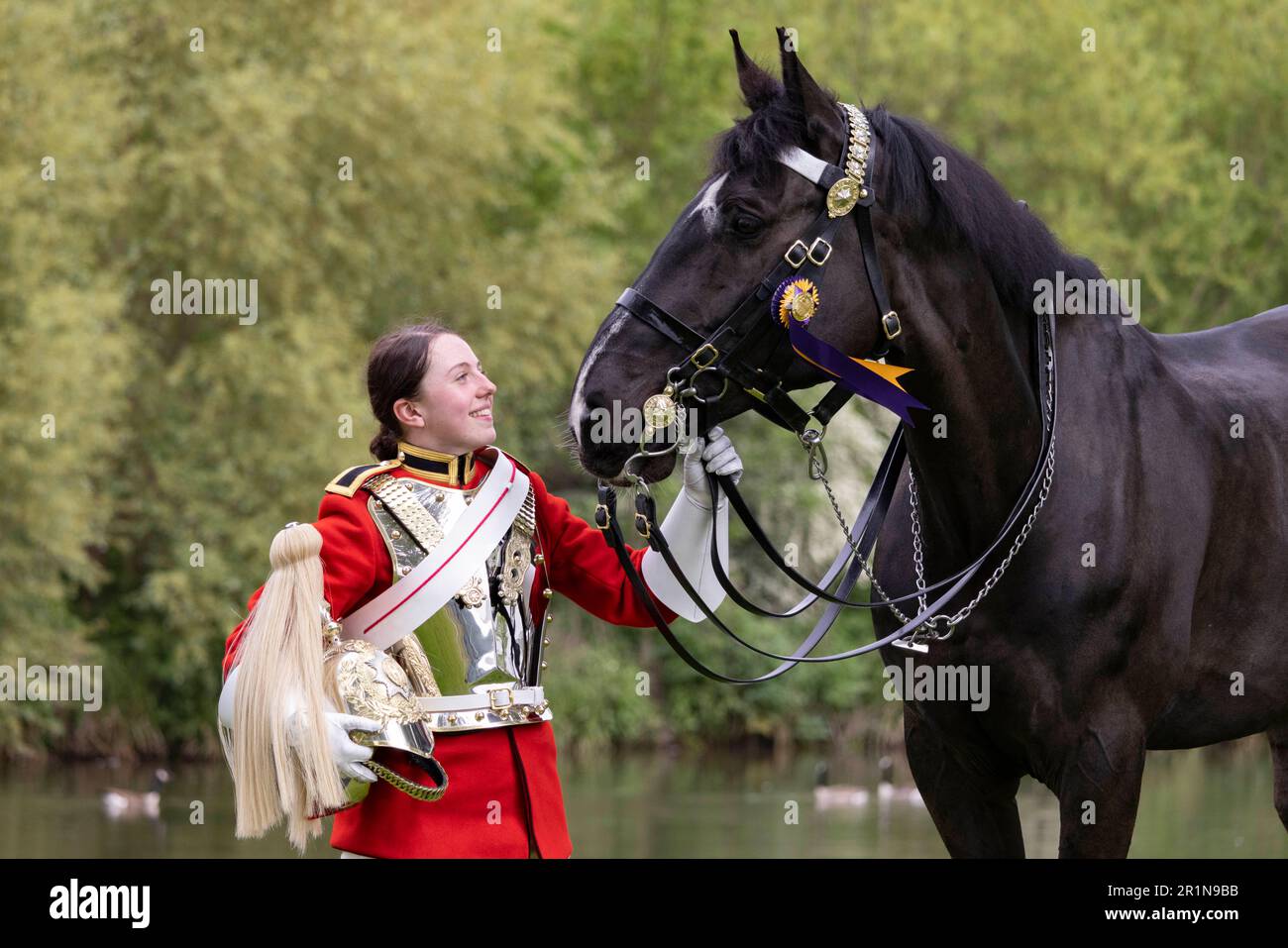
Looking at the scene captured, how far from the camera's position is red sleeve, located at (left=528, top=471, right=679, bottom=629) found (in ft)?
13.0

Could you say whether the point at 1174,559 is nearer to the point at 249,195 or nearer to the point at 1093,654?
the point at 1093,654

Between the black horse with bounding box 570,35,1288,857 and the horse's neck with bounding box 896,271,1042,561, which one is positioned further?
the horse's neck with bounding box 896,271,1042,561

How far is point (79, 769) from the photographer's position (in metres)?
16.5

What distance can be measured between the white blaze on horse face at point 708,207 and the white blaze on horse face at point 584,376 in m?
0.25

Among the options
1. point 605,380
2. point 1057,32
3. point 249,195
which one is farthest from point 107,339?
point 605,380

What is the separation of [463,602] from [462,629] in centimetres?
5

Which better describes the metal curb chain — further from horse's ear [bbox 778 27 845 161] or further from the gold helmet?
the gold helmet

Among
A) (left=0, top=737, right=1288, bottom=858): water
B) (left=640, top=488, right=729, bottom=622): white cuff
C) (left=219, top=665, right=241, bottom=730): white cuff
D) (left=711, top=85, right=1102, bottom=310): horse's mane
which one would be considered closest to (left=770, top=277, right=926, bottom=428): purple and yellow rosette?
(left=711, top=85, right=1102, bottom=310): horse's mane

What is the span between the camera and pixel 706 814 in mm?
14047

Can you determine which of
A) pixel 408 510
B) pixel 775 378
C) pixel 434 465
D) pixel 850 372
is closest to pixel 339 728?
pixel 408 510

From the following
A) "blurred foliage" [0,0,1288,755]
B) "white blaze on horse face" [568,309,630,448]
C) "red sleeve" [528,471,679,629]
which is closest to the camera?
"white blaze on horse face" [568,309,630,448]

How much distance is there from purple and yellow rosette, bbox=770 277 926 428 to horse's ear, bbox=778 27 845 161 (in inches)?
12.1

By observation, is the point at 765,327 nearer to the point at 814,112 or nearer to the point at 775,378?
the point at 775,378
